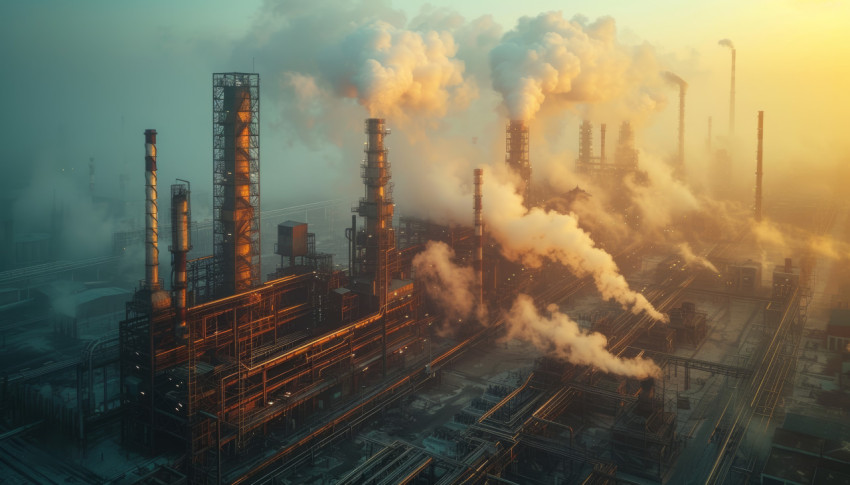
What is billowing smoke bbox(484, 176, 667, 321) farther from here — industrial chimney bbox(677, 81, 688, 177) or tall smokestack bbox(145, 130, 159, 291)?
industrial chimney bbox(677, 81, 688, 177)

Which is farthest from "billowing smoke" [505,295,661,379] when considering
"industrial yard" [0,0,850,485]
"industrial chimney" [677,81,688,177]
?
"industrial chimney" [677,81,688,177]

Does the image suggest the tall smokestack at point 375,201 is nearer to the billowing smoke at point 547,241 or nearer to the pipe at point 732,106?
the billowing smoke at point 547,241

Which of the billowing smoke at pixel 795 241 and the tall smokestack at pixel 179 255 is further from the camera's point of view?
the billowing smoke at pixel 795 241

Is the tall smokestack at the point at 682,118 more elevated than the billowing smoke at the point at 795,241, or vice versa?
the tall smokestack at the point at 682,118

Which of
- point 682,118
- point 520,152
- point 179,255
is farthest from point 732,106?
point 179,255

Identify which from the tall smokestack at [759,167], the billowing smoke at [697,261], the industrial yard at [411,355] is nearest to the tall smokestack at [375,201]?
the industrial yard at [411,355]

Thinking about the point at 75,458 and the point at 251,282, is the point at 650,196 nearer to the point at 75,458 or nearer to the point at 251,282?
the point at 251,282

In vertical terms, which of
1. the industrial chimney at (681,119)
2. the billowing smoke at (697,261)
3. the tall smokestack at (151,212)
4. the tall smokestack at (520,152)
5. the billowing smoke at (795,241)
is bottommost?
the billowing smoke at (697,261)
